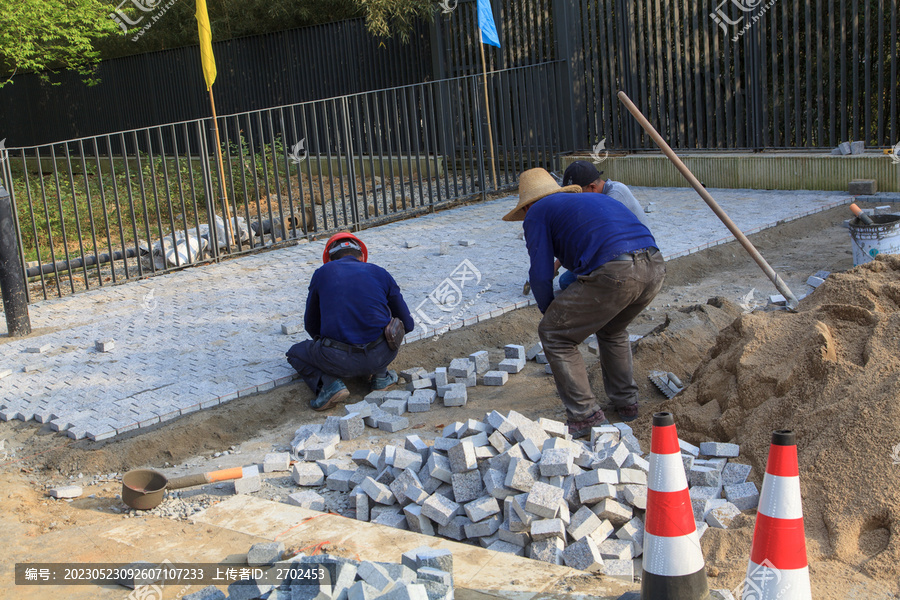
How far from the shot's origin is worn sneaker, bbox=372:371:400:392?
6.00 meters

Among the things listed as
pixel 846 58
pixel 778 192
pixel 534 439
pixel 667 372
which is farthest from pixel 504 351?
pixel 846 58

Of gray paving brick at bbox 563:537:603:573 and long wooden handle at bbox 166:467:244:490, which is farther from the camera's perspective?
long wooden handle at bbox 166:467:244:490

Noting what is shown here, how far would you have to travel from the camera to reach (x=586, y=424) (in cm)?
490

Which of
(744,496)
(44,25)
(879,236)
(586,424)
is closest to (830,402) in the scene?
(744,496)

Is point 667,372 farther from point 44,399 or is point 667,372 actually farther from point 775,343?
point 44,399

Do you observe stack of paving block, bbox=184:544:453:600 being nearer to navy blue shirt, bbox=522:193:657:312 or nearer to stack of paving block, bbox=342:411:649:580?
stack of paving block, bbox=342:411:649:580

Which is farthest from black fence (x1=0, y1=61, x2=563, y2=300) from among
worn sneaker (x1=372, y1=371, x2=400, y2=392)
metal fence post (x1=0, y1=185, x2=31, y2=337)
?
worn sneaker (x1=372, y1=371, x2=400, y2=392)

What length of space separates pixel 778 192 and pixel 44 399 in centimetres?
912

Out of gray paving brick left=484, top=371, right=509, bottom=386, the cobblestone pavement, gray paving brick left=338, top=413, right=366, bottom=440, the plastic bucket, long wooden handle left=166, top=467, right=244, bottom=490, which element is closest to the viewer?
long wooden handle left=166, top=467, right=244, bottom=490

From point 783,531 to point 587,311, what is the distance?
2.20 metres

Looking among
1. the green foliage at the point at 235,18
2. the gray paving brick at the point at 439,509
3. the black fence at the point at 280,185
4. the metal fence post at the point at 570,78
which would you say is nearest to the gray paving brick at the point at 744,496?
the gray paving brick at the point at 439,509

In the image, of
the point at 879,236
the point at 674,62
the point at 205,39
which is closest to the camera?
the point at 879,236
